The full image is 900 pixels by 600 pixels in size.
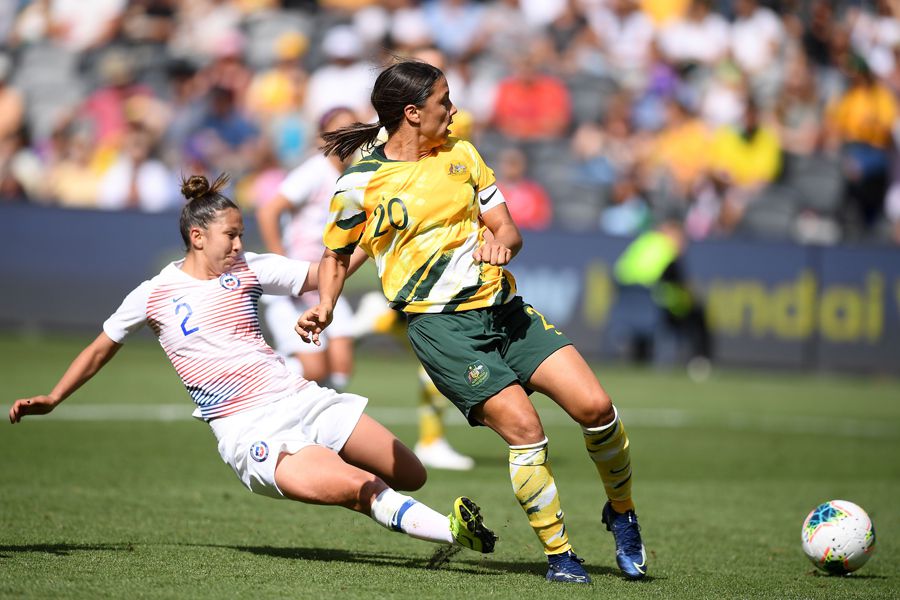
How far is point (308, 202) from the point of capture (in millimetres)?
9039

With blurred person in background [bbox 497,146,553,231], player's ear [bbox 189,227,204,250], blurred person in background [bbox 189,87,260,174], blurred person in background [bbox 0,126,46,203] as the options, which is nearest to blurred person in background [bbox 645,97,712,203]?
blurred person in background [bbox 497,146,553,231]

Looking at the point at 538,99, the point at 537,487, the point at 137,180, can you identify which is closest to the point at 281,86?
the point at 137,180

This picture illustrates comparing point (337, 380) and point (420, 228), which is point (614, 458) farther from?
point (337, 380)

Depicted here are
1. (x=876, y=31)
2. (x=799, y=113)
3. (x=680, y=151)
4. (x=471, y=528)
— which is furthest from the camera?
(x=876, y=31)

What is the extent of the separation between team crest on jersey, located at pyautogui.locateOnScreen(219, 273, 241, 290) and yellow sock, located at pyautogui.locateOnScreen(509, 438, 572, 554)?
A: 4.93 ft

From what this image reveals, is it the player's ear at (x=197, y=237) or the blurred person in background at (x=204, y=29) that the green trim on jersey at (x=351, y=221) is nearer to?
the player's ear at (x=197, y=237)

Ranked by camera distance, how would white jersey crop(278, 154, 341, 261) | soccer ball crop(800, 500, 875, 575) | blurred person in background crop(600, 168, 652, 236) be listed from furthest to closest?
1. blurred person in background crop(600, 168, 652, 236)
2. white jersey crop(278, 154, 341, 261)
3. soccer ball crop(800, 500, 875, 575)

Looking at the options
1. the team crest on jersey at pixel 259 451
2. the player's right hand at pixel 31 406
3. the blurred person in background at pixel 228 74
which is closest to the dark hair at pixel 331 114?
the team crest on jersey at pixel 259 451

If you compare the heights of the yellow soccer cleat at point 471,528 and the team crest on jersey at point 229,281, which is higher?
the team crest on jersey at point 229,281

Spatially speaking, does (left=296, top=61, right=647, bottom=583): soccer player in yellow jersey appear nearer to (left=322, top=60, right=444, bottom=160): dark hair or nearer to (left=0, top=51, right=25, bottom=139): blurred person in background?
(left=322, top=60, right=444, bottom=160): dark hair

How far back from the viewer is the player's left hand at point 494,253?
5285 mm

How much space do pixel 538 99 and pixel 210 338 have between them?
47.2 ft

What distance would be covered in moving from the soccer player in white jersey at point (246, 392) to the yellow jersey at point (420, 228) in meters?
0.59

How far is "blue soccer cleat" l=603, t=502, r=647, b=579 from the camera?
5828 millimetres
